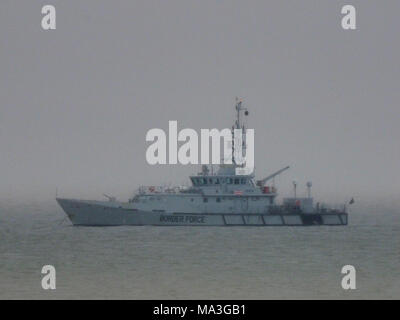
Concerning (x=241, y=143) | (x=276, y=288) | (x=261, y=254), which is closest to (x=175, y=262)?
(x=261, y=254)

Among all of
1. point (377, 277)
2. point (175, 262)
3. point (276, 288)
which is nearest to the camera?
point (276, 288)

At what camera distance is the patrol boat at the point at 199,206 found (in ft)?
301

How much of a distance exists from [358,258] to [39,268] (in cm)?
2057

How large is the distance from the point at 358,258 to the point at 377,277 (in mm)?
10383

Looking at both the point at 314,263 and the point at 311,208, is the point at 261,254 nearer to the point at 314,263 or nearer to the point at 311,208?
the point at 314,263

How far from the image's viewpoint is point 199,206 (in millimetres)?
92312

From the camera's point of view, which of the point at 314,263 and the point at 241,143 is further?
the point at 241,143

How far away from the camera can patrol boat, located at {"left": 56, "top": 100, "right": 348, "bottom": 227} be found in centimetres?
9188

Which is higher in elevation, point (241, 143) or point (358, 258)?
point (241, 143)
